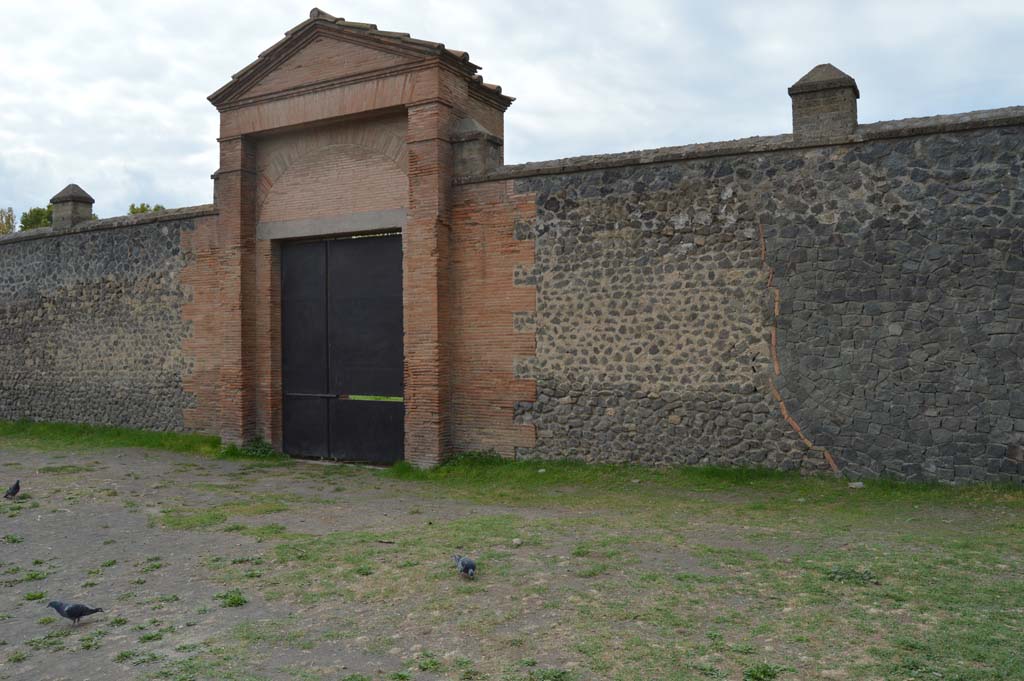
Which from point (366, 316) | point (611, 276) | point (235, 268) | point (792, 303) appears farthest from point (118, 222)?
point (792, 303)

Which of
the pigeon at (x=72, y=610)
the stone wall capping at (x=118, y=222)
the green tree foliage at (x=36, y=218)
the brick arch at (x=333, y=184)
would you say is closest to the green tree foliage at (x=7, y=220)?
the green tree foliage at (x=36, y=218)

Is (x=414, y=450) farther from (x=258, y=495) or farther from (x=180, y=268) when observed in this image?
(x=180, y=268)

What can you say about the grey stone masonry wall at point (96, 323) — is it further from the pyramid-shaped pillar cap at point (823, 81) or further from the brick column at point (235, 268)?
the pyramid-shaped pillar cap at point (823, 81)

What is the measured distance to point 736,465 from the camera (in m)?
9.52

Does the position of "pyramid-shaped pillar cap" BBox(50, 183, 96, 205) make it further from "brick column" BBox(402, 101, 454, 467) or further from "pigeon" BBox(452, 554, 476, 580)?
"pigeon" BBox(452, 554, 476, 580)

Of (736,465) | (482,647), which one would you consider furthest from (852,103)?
(482,647)

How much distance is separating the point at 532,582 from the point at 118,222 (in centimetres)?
1289

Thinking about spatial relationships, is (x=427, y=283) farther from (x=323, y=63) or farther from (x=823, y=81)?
(x=823, y=81)

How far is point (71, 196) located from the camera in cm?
1619

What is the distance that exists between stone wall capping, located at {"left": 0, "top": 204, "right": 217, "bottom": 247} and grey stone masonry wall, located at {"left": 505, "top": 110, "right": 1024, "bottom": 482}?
5.88 m

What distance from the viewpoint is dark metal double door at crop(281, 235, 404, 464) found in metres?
12.0

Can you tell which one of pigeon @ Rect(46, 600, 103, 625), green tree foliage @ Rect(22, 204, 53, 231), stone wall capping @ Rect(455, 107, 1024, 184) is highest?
green tree foliage @ Rect(22, 204, 53, 231)

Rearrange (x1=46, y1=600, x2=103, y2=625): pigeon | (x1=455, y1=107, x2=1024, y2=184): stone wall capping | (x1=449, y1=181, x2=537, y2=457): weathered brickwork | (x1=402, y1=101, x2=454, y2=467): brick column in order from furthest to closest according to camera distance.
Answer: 1. (x1=402, y1=101, x2=454, y2=467): brick column
2. (x1=449, y1=181, x2=537, y2=457): weathered brickwork
3. (x1=455, y1=107, x2=1024, y2=184): stone wall capping
4. (x1=46, y1=600, x2=103, y2=625): pigeon

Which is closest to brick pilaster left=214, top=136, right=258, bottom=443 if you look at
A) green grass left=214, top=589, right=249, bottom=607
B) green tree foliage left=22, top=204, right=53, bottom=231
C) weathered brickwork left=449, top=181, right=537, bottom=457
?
weathered brickwork left=449, top=181, right=537, bottom=457
